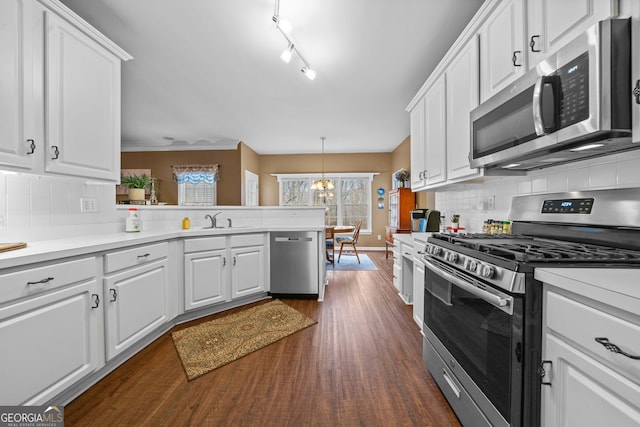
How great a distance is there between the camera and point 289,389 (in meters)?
1.61

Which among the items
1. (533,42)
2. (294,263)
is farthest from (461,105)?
(294,263)

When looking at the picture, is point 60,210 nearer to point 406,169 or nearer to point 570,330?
point 570,330

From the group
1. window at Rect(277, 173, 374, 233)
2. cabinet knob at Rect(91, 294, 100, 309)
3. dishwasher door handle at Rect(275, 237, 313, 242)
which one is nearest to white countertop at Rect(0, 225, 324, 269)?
cabinet knob at Rect(91, 294, 100, 309)

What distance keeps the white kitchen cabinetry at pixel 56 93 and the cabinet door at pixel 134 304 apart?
770 millimetres

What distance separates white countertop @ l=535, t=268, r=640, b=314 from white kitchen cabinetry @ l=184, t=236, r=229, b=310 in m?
2.51

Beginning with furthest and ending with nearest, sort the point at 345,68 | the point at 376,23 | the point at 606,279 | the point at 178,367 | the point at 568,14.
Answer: the point at 345,68
the point at 376,23
the point at 178,367
the point at 568,14
the point at 606,279

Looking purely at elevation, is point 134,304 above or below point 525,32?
below

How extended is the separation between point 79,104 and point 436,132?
9.11 feet

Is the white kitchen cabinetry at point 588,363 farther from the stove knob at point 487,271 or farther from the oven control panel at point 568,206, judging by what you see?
the oven control panel at point 568,206

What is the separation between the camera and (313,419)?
1.38m

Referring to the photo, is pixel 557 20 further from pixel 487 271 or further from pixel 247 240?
pixel 247 240

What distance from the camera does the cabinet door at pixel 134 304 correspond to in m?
1.68

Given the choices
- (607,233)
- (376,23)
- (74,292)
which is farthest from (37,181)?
(607,233)

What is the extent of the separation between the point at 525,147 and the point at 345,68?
86.4 inches
